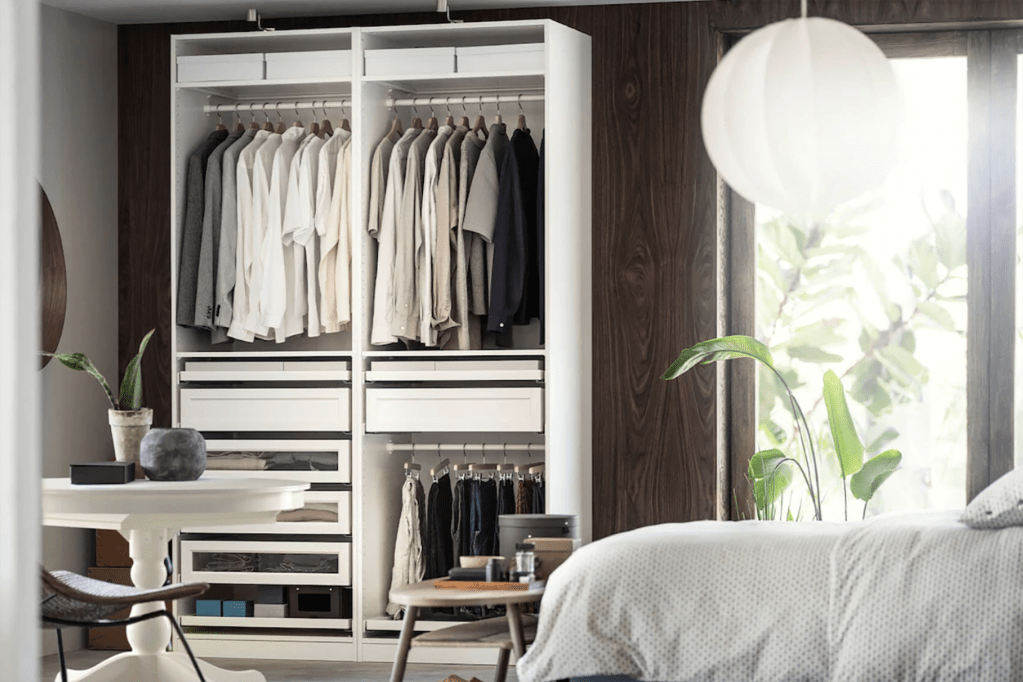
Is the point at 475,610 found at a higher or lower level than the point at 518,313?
lower

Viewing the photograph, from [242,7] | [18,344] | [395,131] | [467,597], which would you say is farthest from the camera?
[242,7]

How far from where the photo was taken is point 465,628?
322 cm

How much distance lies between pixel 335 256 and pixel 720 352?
5.05 feet

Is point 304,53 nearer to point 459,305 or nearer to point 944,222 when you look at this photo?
point 459,305

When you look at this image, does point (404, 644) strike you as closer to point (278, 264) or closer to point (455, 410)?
point (455, 410)

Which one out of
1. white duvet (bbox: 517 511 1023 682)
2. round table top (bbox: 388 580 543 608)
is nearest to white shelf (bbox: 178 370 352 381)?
round table top (bbox: 388 580 543 608)

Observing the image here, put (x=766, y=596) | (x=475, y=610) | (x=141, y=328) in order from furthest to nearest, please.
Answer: (x=141, y=328)
(x=475, y=610)
(x=766, y=596)

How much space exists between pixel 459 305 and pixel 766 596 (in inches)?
81.2

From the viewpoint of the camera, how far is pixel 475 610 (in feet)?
14.5

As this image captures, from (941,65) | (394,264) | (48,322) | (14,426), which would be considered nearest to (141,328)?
(48,322)

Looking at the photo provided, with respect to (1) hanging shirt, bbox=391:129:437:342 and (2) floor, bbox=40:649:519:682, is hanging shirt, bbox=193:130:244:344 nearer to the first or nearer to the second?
(1) hanging shirt, bbox=391:129:437:342

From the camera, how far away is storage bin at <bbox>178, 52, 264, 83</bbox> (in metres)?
4.63

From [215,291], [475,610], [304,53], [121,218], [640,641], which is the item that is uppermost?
[304,53]

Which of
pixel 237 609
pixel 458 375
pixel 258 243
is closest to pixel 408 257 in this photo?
pixel 458 375
